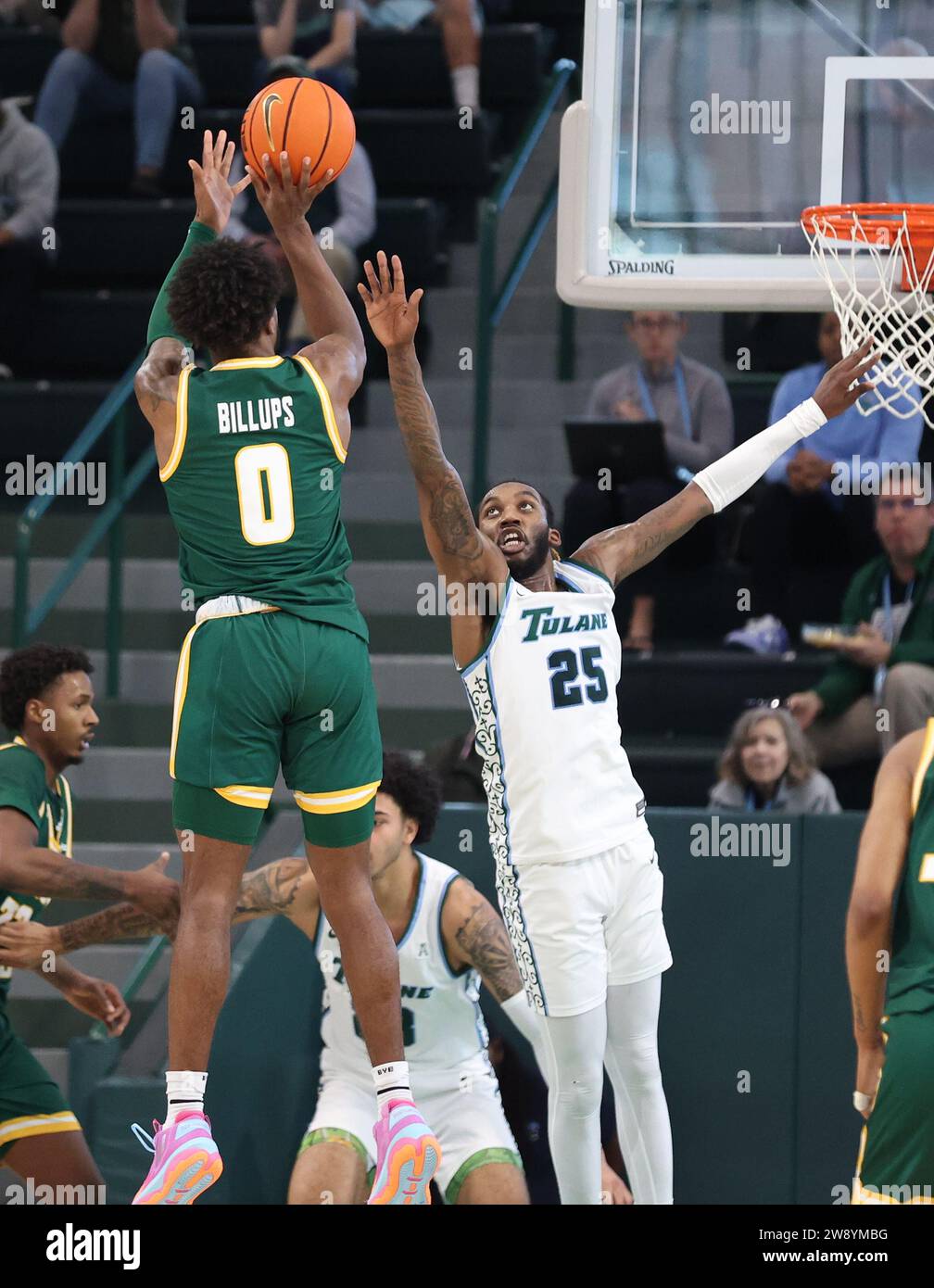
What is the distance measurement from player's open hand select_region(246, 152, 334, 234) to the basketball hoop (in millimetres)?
1830

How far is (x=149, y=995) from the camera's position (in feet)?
29.7

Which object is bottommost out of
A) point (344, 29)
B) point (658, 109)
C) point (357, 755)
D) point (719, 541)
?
point (357, 755)

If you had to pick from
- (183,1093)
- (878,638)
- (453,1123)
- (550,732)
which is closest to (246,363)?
(550,732)

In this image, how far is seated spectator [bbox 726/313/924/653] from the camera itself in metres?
8.75

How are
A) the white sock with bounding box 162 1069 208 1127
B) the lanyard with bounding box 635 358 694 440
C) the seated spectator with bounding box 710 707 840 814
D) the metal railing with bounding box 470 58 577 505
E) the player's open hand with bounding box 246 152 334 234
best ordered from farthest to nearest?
the metal railing with bounding box 470 58 577 505, the lanyard with bounding box 635 358 694 440, the seated spectator with bounding box 710 707 840 814, the player's open hand with bounding box 246 152 334 234, the white sock with bounding box 162 1069 208 1127

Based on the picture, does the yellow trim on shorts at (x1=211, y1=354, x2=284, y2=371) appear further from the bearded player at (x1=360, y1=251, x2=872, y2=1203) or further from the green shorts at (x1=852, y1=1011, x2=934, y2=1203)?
the green shorts at (x1=852, y1=1011, x2=934, y2=1203)

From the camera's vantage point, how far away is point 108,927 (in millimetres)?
6699

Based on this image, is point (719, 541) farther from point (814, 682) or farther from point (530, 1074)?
point (530, 1074)

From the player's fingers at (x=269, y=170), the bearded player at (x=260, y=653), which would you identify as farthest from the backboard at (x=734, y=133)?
the bearded player at (x=260, y=653)

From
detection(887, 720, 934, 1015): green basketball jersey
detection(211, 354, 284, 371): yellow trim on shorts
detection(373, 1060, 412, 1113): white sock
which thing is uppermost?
detection(211, 354, 284, 371): yellow trim on shorts

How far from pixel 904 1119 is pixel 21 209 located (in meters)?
7.67

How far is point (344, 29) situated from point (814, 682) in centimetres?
498

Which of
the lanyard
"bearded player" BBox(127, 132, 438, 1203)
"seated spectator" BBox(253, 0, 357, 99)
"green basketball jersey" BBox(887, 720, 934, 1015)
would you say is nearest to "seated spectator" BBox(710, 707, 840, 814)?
the lanyard
